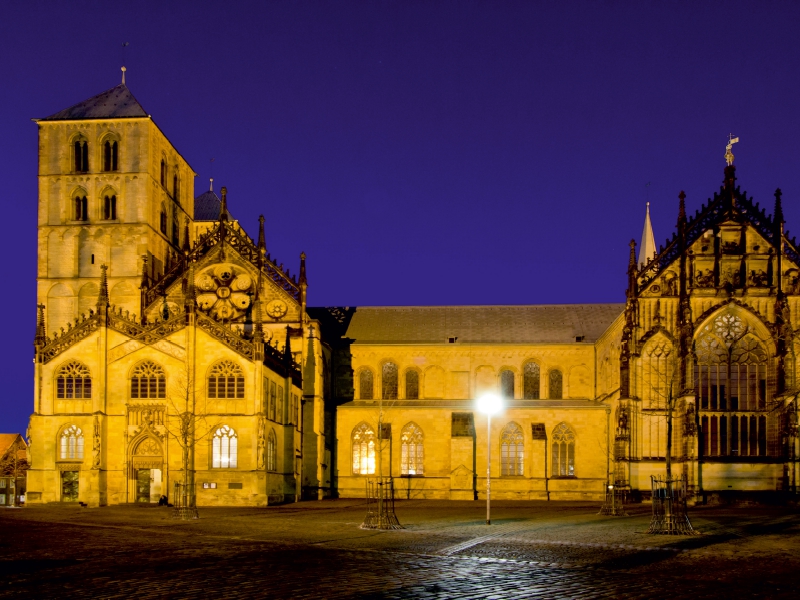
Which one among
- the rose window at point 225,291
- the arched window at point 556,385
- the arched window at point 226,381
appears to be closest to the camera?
the arched window at point 226,381

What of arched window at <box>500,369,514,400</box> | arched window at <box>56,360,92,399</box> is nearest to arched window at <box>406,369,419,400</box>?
arched window at <box>500,369,514,400</box>

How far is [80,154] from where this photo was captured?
75.5m

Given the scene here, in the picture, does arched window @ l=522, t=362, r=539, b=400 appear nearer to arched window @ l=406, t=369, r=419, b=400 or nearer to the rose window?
arched window @ l=406, t=369, r=419, b=400

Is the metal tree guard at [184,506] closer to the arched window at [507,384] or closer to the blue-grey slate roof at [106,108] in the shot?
the arched window at [507,384]

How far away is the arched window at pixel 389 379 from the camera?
246ft

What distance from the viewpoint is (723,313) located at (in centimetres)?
6338

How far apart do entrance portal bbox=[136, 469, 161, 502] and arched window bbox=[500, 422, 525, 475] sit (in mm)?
25403

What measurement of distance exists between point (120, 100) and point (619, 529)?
55.9 m

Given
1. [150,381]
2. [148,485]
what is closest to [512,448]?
[148,485]

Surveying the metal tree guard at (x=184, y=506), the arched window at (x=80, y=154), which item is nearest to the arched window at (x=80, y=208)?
the arched window at (x=80, y=154)

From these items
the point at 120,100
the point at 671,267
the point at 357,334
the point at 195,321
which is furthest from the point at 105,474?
the point at 671,267

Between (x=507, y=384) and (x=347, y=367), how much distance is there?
12.4 m

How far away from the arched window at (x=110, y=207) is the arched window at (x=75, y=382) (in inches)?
732

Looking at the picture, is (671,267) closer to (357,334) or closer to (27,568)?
(357,334)
